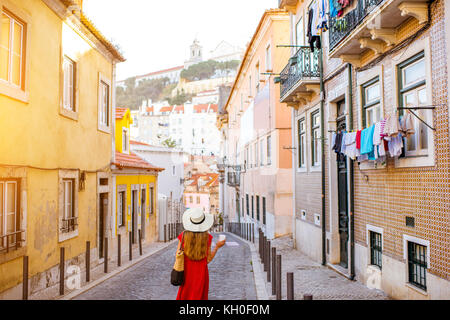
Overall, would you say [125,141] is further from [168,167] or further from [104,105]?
[168,167]

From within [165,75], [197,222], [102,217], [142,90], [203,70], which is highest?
[165,75]

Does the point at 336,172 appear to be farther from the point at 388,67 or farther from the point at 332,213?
the point at 388,67

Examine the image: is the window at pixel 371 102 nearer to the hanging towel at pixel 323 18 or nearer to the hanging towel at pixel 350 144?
the hanging towel at pixel 350 144

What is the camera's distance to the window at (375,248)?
8512mm

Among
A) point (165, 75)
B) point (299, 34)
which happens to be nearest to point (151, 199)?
point (299, 34)

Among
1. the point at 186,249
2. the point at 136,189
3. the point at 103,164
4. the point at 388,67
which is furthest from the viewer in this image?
the point at 136,189

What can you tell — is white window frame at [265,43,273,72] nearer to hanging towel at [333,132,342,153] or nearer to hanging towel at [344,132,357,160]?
hanging towel at [333,132,342,153]

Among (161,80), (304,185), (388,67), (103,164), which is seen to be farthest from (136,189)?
(161,80)

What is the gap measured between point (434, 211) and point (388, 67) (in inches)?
107

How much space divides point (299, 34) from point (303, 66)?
232cm

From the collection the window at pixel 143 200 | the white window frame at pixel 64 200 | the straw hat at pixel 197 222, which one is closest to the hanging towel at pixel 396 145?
the straw hat at pixel 197 222

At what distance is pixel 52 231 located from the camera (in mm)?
9578

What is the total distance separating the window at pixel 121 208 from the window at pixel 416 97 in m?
10.4

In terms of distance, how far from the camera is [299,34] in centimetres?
1438
